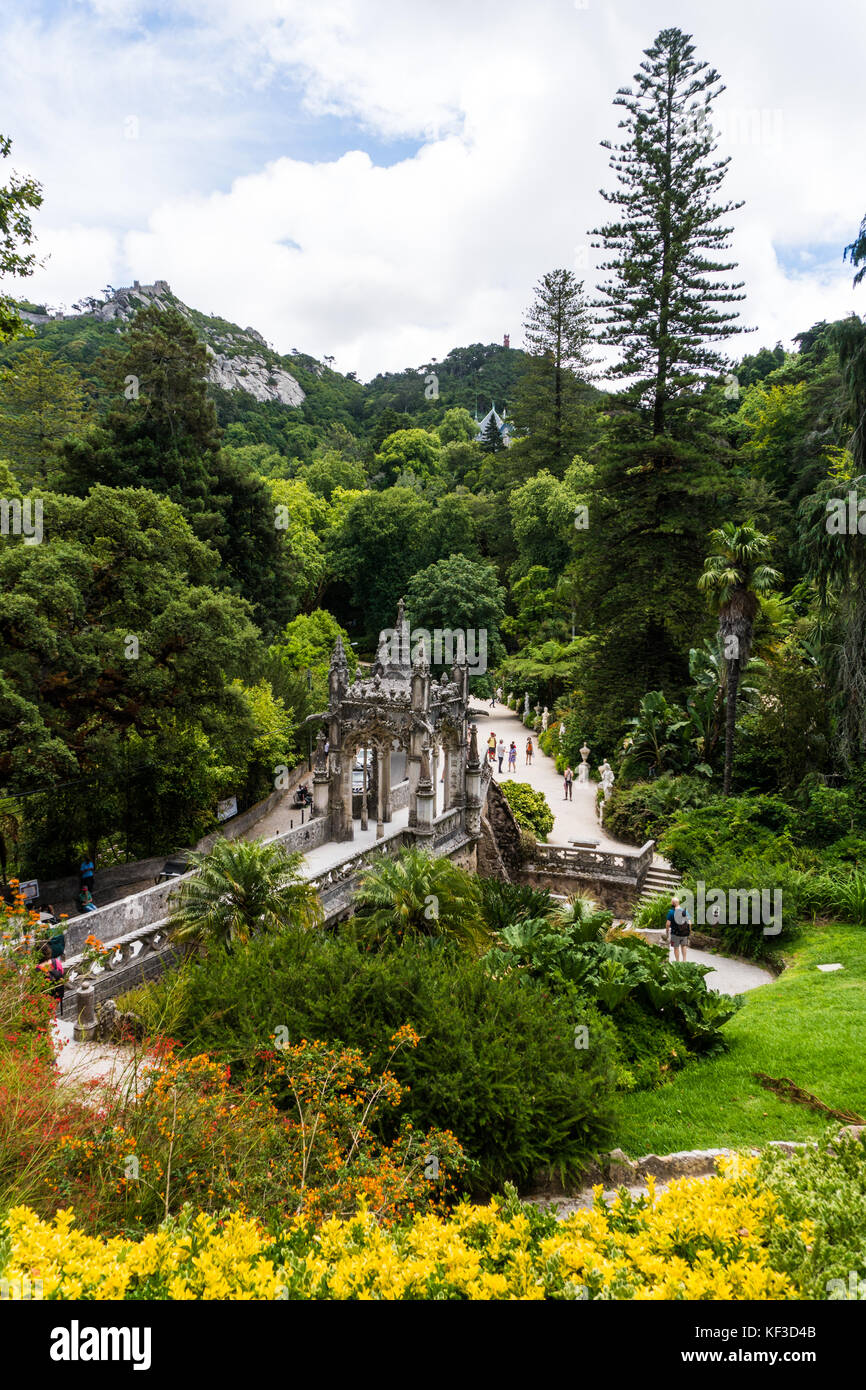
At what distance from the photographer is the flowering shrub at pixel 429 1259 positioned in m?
4.07

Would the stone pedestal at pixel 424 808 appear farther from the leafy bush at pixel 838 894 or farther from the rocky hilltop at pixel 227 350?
the rocky hilltop at pixel 227 350

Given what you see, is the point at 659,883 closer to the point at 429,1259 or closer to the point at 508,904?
the point at 508,904

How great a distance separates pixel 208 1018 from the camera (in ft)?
28.7

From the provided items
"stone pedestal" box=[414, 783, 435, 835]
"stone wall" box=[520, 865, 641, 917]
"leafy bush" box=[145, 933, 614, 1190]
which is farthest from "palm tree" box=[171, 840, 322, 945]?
"stone wall" box=[520, 865, 641, 917]

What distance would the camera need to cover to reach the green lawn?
29.8ft

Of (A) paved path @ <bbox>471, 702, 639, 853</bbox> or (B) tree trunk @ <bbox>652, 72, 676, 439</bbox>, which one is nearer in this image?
(A) paved path @ <bbox>471, 702, 639, 853</bbox>

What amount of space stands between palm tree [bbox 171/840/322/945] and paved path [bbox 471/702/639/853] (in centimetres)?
1101

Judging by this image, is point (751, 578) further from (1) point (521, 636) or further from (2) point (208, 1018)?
(1) point (521, 636)

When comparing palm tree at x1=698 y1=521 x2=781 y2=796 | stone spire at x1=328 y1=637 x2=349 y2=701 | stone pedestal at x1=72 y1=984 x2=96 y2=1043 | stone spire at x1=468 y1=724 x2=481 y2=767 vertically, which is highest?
palm tree at x1=698 y1=521 x2=781 y2=796

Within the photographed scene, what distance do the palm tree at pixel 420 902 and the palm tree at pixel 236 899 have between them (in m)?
1.07

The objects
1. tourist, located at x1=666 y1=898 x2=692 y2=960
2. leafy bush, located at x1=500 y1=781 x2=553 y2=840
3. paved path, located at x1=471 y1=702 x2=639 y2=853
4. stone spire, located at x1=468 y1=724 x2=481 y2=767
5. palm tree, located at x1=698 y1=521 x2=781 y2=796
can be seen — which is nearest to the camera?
tourist, located at x1=666 y1=898 x2=692 y2=960

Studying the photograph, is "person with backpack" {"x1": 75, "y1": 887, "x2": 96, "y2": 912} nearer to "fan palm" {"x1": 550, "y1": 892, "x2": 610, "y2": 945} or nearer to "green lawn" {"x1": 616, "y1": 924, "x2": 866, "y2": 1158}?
"fan palm" {"x1": 550, "y1": 892, "x2": 610, "y2": 945}

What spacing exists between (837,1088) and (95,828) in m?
17.7
